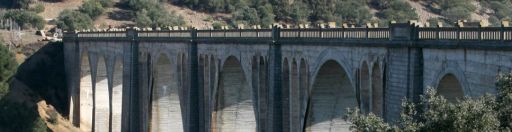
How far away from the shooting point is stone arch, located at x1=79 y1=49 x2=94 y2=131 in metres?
82.6

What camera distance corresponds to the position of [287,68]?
43.1 meters

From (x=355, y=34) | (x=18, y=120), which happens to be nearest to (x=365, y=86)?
(x=355, y=34)

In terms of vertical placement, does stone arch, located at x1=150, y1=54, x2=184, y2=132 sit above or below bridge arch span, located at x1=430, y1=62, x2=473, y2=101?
below

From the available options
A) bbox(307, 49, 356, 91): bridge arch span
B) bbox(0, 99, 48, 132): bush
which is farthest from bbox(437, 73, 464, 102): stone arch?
bbox(0, 99, 48, 132): bush

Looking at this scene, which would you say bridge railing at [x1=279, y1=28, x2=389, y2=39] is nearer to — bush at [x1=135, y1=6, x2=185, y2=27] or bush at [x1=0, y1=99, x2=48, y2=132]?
bush at [x1=0, y1=99, x2=48, y2=132]

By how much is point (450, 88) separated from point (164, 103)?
121 ft

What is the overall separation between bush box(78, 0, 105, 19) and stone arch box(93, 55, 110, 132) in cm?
5510

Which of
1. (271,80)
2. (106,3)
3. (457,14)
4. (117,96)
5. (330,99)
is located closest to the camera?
(330,99)

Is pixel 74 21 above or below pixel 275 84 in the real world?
above

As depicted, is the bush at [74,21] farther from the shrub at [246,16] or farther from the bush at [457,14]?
the bush at [457,14]

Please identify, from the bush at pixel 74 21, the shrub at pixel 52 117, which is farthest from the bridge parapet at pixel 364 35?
the bush at pixel 74 21

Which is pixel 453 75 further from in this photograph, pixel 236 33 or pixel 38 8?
pixel 38 8

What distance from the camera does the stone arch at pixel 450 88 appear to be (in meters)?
29.3

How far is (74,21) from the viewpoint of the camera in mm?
123688
